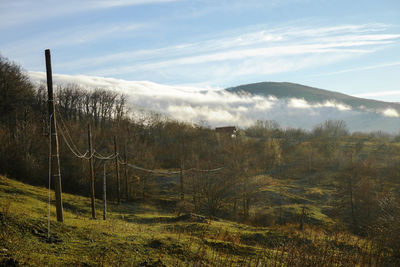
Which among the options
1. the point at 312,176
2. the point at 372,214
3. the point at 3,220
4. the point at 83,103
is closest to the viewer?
the point at 3,220

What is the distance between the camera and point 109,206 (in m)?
34.6

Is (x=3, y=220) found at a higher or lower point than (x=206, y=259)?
higher

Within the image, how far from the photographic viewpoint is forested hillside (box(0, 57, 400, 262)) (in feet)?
114

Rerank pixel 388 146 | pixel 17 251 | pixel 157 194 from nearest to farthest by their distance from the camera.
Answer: pixel 17 251, pixel 157 194, pixel 388 146

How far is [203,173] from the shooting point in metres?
38.6

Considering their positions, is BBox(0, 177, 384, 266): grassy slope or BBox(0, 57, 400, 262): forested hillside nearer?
BBox(0, 177, 384, 266): grassy slope

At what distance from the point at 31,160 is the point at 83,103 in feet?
143

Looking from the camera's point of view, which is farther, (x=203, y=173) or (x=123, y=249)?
(x=203, y=173)

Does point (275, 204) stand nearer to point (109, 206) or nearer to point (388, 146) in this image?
point (109, 206)

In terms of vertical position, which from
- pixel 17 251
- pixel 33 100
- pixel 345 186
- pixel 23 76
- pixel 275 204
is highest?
pixel 23 76

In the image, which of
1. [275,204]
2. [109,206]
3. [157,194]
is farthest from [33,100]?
[275,204]

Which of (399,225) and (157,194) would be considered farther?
(157,194)

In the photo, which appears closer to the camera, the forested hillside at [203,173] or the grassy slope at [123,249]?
the grassy slope at [123,249]

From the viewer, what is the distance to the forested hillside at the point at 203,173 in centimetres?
3478
